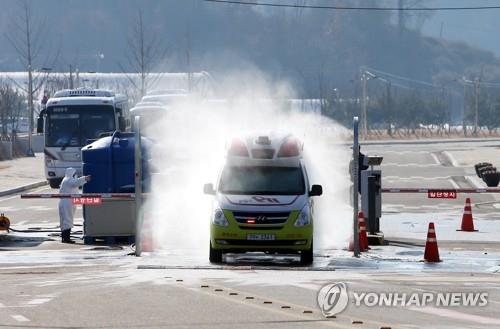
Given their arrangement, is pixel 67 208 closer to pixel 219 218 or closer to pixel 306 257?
pixel 219 218

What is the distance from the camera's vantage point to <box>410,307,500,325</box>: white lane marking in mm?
14875

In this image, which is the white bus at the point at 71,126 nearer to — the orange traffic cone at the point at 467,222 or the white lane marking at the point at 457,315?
the orange traffic cone at the point at 467,222

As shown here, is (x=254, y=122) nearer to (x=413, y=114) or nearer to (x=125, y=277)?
(x=125, y=277)

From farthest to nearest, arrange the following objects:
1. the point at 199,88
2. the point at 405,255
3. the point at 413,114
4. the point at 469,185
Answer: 1. the point at 413,114
2. the point at 199,88
3. the point at 469,185
4. the point at 405,255

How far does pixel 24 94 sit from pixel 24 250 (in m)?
104

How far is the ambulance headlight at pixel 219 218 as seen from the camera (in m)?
22.3

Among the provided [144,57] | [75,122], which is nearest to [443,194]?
[75,122]

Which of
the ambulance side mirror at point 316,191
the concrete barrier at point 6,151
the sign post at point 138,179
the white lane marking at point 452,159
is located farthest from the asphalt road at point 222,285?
the concrete barrier at point 6,151

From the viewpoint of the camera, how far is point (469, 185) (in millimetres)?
47875

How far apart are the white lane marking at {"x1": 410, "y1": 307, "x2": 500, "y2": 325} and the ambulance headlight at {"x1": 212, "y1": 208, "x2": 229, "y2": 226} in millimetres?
A: 6819

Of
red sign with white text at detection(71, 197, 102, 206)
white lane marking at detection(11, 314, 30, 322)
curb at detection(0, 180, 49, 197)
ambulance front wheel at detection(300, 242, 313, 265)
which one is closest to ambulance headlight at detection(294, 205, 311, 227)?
ambulance front wheel at detection(300, 242, 313, 265)

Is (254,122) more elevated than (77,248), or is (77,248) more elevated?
(254,122)

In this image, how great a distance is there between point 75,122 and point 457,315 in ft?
112

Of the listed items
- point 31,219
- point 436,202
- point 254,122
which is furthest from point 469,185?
point 31,219
